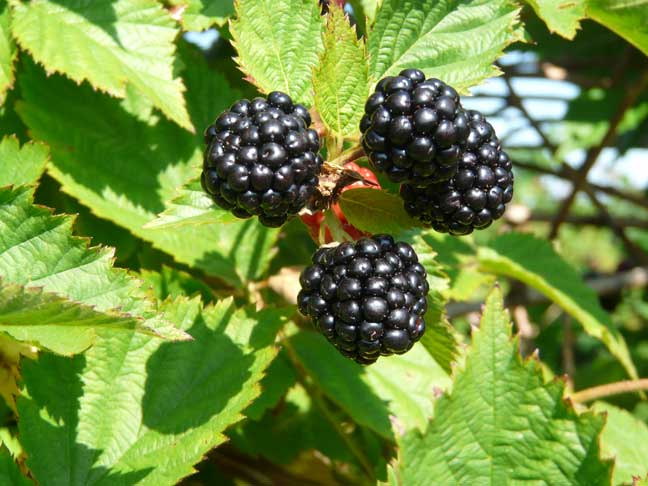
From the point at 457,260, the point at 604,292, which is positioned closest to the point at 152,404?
the point at 457,260

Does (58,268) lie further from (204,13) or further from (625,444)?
(625,444)

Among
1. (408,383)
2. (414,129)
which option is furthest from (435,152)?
(408,383)

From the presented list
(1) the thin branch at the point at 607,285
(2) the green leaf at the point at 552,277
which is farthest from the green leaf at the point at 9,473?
(1) the thin branch at the point at 607,285

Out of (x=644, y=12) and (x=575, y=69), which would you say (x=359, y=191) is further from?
(x=575, y=69)

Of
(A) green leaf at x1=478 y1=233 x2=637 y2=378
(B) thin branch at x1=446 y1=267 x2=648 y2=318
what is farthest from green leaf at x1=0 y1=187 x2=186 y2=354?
(B) thin branch at x1=446 y1=267 x2=648 y2=318

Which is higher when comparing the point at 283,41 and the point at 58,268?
the point at 283,41
